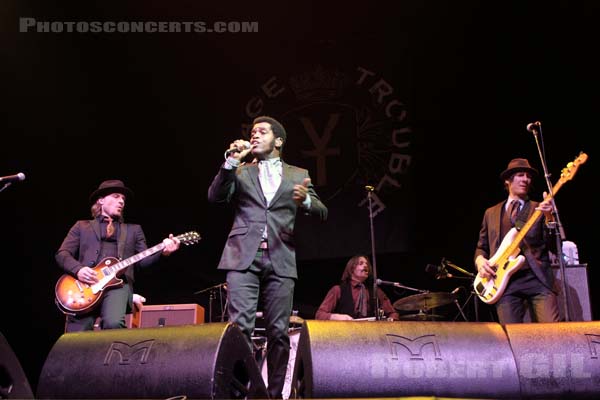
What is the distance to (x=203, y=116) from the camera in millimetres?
7984

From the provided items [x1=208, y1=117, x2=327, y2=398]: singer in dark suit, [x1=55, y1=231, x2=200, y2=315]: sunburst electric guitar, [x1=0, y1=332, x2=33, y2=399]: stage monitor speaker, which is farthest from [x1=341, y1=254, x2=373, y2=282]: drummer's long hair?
[x1=0, y1=332, x2=33, y2=399]: stage monitor speaker

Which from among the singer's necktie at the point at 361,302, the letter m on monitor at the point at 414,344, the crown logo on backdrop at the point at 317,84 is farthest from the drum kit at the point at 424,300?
the letter m on monitor at the point at 414,344

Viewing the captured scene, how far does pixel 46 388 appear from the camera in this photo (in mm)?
3146

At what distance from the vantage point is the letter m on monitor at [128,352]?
3070 millimetres

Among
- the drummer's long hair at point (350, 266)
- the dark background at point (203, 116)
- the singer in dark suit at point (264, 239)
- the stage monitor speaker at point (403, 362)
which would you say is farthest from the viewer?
the drummer's long hair at point (350, 266)

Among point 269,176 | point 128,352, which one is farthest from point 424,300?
point 128,352

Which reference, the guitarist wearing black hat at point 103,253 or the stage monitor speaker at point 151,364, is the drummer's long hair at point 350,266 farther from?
the stage monitor speaker at point 151,364

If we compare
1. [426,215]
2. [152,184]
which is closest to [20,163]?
[152,184]

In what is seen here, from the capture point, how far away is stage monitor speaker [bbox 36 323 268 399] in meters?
2.92

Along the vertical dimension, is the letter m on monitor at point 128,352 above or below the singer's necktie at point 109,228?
below

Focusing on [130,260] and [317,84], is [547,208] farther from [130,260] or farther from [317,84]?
[317,84]

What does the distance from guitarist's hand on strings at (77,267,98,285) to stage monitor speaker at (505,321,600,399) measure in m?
3.53

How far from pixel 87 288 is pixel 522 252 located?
3605 millimetres

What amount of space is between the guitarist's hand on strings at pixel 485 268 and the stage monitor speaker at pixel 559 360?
230 cm
